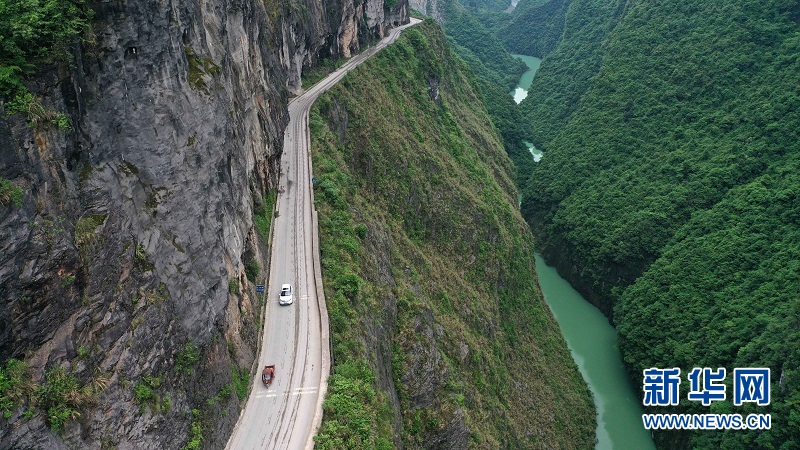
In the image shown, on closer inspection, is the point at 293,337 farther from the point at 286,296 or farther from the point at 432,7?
the point at 432,7

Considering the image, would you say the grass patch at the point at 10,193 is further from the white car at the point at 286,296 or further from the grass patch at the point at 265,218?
the grass patch at the point at 265,218

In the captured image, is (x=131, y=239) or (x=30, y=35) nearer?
(x=30, y=35)

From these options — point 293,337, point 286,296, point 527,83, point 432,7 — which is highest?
point 432,7

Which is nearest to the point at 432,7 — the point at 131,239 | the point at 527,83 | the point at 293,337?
the point at 527,83

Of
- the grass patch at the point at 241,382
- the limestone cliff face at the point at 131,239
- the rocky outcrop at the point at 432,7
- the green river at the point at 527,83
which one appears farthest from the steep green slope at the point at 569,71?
Answer: the limestone cliff face at the point at 131,239

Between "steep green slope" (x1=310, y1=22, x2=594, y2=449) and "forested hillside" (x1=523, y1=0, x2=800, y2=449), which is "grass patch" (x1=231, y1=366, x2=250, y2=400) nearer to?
"steep green slope" (x1=310, y1=22, x2=594, y2=449)

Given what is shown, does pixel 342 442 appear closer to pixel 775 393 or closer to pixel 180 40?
pixel 180 40

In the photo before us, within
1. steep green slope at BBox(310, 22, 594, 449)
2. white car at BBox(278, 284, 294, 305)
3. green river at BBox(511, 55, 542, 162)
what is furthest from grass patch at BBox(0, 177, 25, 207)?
green river at BBox(511, 55, 542, 162)

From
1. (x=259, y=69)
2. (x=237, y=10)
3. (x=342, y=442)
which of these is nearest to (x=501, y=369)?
(x=342, y=442)
